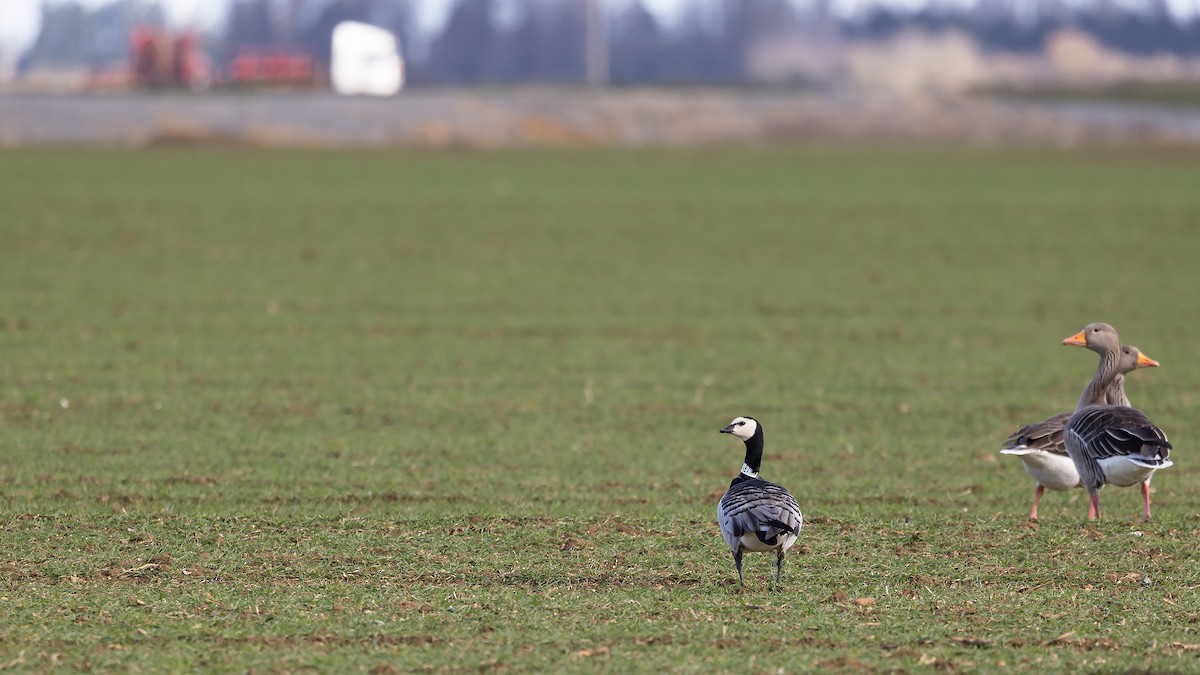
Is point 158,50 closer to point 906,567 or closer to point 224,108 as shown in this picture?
point 224,108

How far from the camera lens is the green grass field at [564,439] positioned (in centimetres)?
735

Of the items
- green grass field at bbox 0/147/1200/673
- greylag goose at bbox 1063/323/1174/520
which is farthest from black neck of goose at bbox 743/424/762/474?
greylag goose at bbox 1063/323/1174/520

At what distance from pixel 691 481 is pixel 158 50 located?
316ft

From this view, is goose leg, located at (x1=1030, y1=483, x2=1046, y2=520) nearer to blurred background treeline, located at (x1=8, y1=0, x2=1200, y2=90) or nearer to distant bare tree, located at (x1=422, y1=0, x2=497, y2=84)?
blurred background treeline, located at (x1=8, y1=0, x2=1200, y2=90)

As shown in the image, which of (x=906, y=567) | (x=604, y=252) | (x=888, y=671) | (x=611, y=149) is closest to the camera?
(x=888, y=671)

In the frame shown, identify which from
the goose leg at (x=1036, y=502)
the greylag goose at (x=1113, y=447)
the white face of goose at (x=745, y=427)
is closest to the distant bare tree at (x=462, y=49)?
the goose leg at (x=1036, y=502)

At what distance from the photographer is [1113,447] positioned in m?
8.98

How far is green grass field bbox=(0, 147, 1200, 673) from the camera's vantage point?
735cm

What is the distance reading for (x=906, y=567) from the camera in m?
8.53

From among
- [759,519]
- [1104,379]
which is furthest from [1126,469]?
[759,519]

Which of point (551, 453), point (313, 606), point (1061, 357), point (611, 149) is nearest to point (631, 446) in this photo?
point (551, 453)

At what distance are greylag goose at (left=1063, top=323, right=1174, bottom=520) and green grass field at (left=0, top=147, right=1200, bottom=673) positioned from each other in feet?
1.22

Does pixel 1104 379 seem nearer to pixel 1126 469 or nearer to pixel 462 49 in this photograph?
pixel 1126 469

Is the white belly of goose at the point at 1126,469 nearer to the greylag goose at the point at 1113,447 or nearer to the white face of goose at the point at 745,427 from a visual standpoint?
the greylag goose at the point at 1113,447
